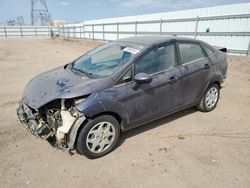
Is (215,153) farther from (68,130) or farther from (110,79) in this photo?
(68,130)

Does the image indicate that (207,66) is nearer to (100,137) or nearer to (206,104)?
(206,104)

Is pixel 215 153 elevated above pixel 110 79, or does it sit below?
below

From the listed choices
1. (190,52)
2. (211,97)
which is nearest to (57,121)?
(190,52)

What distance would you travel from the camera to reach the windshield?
10.3ft

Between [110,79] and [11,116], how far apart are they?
2777 millimetres

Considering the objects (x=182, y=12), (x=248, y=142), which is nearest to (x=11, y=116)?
(x=248, y=142)

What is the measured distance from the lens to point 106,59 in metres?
3.61

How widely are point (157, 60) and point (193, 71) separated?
2.83 ft

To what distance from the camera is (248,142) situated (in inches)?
129

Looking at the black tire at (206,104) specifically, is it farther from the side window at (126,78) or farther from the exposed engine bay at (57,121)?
the exposed engine bay at (57,121)

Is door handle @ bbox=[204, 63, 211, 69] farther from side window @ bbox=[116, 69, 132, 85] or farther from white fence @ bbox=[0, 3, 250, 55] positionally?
white fence @ bbox=[0, 3, 250, 55]

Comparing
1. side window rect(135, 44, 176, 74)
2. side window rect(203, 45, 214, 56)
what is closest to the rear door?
side window rect(203, 45, 214, 56)

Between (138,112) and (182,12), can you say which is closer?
(138,112)

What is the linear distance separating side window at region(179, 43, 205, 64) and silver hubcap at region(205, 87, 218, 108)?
0.80 metres
